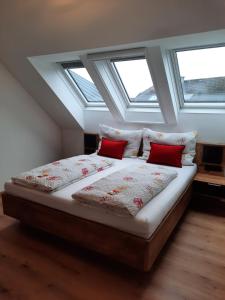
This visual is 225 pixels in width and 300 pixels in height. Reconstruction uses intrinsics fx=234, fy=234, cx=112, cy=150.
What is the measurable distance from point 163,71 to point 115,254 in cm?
199

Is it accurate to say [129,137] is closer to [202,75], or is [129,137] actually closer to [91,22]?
[202,75]

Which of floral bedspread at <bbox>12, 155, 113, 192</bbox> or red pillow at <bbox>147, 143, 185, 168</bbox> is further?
red pillow at <bbox>147, 143, 185, 168</bbox>

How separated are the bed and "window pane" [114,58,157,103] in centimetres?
138

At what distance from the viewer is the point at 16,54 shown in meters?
2.93

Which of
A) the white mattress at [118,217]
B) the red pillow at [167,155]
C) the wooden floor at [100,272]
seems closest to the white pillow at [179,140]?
the red pillow at [167,155]

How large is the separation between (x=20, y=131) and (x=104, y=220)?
2.27 metres

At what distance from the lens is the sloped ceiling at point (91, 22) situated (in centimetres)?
185

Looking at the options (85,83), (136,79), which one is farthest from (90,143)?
(136,79)

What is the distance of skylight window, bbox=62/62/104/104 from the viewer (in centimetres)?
339

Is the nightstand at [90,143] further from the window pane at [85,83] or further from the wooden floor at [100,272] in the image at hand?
the wooden floor at [100,272]

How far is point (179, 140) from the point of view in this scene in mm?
3020

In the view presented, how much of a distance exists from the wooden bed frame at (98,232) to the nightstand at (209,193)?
505 mm

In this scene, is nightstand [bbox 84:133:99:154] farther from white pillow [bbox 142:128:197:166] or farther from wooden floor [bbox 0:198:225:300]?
wooden floor [bbox 0:198:225:300]

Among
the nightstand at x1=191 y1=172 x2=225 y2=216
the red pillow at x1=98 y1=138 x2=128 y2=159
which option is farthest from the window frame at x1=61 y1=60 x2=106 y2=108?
the nightstand at x1=191 y1=172 x2=225 y2=216
